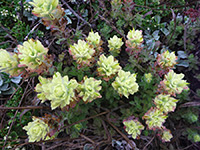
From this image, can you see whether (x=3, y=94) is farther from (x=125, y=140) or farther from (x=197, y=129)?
(x=197, y=129)

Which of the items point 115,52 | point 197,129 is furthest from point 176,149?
point 115,52

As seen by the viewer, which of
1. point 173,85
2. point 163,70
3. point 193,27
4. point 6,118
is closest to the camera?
point 173,85

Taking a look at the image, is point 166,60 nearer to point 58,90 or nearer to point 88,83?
point 88,83

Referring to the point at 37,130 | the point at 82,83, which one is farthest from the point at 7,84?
the point at 82,83

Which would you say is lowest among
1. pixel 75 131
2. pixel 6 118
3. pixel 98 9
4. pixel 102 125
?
pixel 102 125

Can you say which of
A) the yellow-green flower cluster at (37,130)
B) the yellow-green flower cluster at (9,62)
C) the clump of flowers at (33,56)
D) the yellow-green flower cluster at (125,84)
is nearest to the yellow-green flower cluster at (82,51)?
the clump of flowers at (33,56)

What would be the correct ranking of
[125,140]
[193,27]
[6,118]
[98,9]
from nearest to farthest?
1. [125,140]
2. [6,118]
3. [193,27]
4. [98,9]
